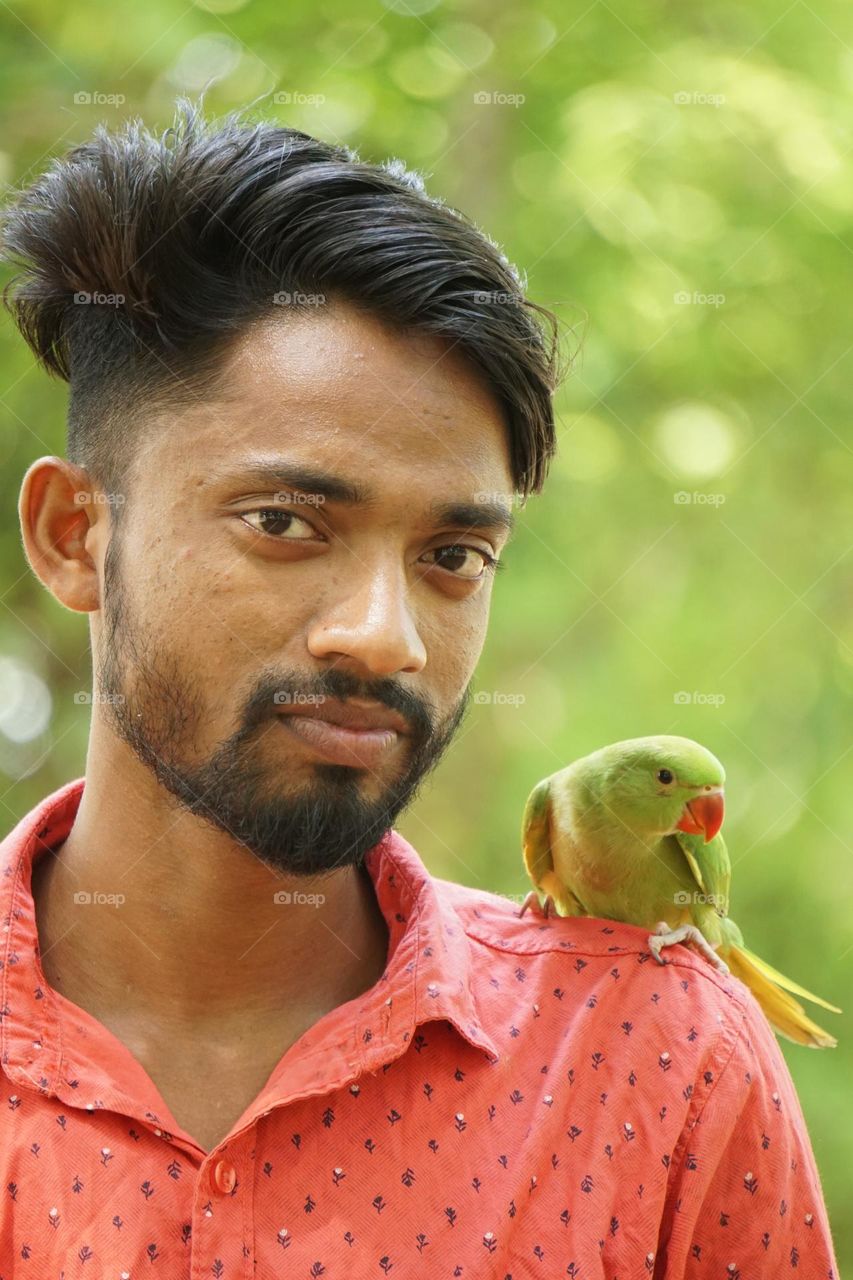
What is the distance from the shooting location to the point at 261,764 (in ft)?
3.89

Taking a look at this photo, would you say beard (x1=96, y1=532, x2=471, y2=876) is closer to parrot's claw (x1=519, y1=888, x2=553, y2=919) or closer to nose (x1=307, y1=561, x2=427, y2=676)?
nose (x1=307, y1=561, x2=427, y2=676)

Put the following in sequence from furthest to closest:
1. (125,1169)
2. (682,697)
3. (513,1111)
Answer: (682,697) < (513,1111) < (125,1169)

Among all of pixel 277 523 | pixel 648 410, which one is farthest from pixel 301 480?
pixel 648 410

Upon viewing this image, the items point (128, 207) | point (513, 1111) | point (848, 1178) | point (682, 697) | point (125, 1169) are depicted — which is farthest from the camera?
point (682, 697)

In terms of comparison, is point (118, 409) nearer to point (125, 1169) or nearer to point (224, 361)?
point (224, 361)

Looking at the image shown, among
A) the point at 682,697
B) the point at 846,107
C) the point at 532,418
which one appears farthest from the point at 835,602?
the point at 532,418

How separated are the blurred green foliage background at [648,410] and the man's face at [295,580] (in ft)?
5.39

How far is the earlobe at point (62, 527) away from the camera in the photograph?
4.39ft

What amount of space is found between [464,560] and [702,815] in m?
0.64

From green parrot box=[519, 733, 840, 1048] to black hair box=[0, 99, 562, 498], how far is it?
1.81 feet

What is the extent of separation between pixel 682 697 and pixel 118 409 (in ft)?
6.32

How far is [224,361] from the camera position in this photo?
4.08ft

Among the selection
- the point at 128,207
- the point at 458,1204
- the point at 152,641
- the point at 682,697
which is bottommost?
the point at 458,1204

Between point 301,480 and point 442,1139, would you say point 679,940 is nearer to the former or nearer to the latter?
point 442,1139
